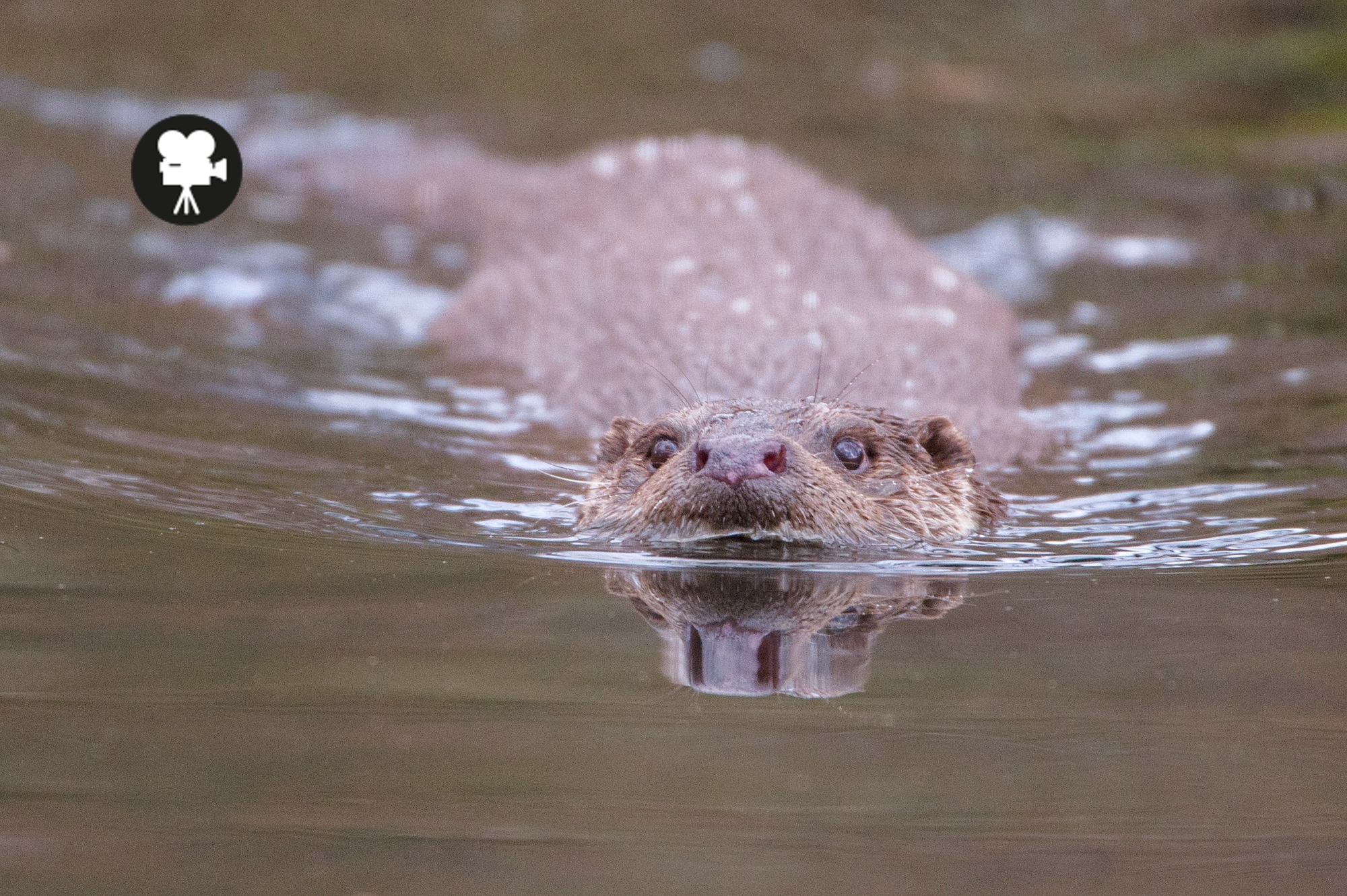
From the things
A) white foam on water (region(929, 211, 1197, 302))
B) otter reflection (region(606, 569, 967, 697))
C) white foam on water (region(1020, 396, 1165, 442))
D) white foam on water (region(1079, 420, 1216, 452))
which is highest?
white foam on water (region(929, 211, 1197, 302))

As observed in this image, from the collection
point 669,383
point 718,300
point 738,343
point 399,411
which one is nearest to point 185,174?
point 399,411

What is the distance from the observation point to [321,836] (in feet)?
6.51

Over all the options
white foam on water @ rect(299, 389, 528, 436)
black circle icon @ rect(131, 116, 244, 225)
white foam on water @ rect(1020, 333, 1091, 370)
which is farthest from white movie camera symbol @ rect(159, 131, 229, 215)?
white foam on water @ rect(1020, 333, 1091, 370)

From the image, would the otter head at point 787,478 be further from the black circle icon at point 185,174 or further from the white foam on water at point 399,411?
the black circle icon at point 185,174

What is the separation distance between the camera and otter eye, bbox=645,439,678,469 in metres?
3.56

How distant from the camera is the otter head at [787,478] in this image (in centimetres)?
323

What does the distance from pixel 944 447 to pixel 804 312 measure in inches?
44.1

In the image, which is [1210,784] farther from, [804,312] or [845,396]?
[804,312]

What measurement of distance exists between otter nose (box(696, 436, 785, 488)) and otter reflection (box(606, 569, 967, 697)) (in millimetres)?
189

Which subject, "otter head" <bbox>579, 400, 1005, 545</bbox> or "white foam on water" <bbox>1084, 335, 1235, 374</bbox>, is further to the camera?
"white foam on water" <bbox>1084, 335, 1235, 374</bbox>

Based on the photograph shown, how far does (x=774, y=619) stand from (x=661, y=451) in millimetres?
788

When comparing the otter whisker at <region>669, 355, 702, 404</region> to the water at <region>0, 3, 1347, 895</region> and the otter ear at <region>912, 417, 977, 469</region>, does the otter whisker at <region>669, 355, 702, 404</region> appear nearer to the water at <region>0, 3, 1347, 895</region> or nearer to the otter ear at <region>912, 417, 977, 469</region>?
the water at <region>0, 3, 1347, 895</region>

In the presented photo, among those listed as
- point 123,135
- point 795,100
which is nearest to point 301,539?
point 123,135

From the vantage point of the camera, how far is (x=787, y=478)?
3.25 meters
